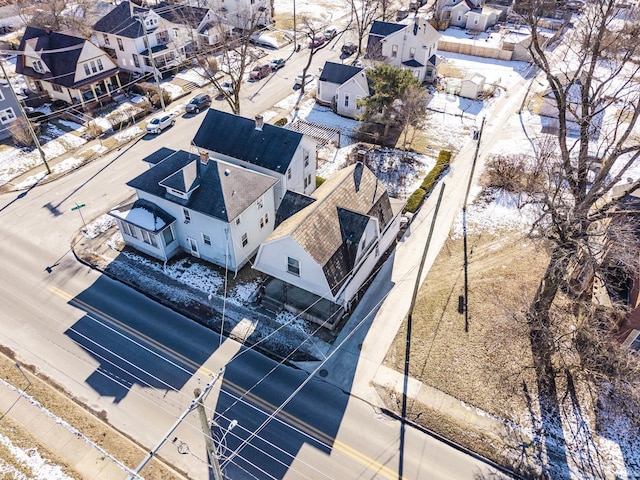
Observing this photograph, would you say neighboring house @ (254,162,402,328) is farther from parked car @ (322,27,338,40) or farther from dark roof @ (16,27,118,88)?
parked car @ (322,27,338,40)

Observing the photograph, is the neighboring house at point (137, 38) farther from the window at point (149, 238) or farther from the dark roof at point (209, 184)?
the window at point (149, 238)

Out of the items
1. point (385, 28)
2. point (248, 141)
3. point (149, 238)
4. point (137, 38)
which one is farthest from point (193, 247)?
point (385, 28)

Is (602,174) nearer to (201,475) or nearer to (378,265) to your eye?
(378,265)

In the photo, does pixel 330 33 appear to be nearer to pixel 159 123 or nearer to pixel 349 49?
pixel 349 49

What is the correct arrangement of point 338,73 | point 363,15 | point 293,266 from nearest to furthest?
point 293,266 < point 338,73 < point 363,15

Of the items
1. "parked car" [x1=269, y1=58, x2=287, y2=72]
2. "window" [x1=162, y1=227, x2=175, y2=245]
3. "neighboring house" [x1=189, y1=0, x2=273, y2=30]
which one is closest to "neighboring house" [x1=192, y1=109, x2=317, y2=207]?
"window" [x1=162, y1=227, x2=175, y2=245]

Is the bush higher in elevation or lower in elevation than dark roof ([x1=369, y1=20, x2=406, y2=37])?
lower

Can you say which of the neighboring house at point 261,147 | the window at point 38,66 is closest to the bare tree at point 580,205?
the neighboring house at point 261,147
